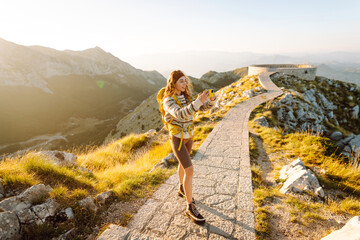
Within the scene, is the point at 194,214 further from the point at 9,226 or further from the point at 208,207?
the point at 9,226

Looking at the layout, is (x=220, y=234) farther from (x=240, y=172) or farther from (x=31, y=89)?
(x=31, y=89)

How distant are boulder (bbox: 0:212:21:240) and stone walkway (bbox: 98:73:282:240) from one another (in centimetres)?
125

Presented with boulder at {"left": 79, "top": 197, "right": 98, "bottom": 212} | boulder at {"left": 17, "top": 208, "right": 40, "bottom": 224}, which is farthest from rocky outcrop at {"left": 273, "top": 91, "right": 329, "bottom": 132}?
boulder at {"left": 17, "top": 208, "right": 40, "bottom": 224}

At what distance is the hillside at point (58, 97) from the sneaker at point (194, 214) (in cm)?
4883

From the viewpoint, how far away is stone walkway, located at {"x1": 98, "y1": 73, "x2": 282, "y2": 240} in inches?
127

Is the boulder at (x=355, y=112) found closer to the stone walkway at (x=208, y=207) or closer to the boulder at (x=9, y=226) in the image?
the stone walkway at (x=208, y=207)

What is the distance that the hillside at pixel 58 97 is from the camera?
70125 millimetres

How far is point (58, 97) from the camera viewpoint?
11038cm

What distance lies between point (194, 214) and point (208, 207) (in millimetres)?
572

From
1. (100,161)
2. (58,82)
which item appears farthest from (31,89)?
(100,161)

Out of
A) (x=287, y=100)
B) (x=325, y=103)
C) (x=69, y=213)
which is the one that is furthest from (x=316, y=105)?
(x=69, y=213)

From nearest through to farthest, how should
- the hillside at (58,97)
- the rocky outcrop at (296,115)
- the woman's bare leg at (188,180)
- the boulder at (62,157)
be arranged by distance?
the woman's bare leg at (188,180), the boulder at (62,157), the rocky outcrop at (296,115), the hillside at (58,97)

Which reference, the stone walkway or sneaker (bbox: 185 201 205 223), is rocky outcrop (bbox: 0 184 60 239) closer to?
the stone walkway

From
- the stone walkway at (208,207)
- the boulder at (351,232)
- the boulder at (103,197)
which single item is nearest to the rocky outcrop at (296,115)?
the stone walkway at (208,207)
